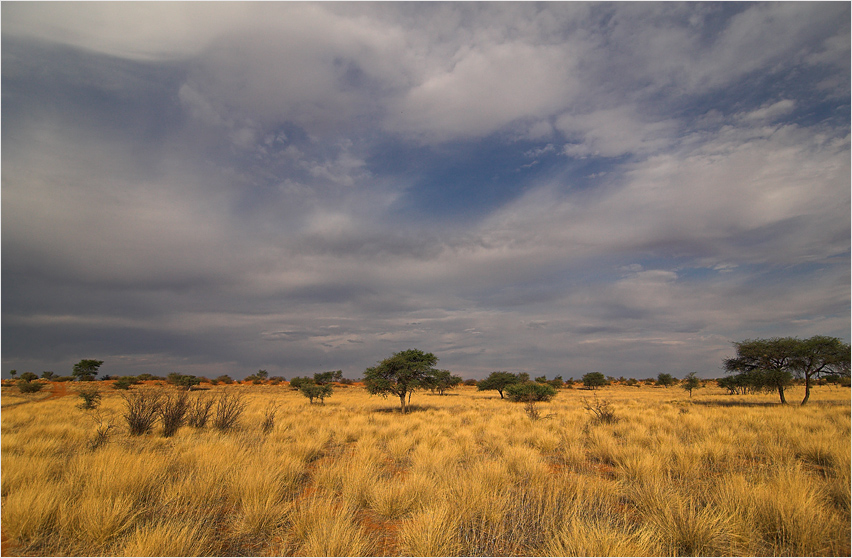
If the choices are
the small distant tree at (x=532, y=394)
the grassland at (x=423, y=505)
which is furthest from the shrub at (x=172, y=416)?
the small distant tree at (x=532, y=394)

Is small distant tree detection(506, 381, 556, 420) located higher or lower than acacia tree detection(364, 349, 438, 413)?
lower

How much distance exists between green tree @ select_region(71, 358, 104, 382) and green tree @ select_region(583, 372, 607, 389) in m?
106

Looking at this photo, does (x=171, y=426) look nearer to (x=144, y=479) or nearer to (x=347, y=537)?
(x=144, y=479)

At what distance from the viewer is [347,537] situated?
15.8 feet

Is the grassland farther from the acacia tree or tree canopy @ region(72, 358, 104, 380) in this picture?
tree canopy @ region(72, 358, 104, 380)

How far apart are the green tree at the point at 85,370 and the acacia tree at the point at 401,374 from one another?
63.8 metres

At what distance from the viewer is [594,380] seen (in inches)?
3442

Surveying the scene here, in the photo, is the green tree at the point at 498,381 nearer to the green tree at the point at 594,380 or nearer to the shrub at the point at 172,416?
the green tree at the point at 594,380

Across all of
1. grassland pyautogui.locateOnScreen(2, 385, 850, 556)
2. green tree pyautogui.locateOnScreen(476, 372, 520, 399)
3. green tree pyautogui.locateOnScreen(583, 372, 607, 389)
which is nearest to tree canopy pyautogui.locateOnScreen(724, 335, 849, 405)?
grassland pyautogui.locateOnScreen(2, 385, 850, 556)

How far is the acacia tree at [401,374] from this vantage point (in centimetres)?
3391

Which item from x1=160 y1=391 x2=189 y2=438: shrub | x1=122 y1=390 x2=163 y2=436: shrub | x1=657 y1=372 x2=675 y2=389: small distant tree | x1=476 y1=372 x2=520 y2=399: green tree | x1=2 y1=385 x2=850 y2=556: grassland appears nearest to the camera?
x1=2 y1=385 x2=850 y2=556: grassland

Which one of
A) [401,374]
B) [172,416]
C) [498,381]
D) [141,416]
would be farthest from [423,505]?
[498,381]

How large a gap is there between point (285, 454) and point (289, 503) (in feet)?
11.9

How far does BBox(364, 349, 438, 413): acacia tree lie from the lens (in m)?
33.9
